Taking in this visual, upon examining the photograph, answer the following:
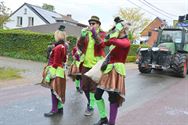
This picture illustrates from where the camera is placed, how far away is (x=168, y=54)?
15.0 m

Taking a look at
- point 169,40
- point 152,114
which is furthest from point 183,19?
point 152,114

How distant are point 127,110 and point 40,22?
154ft

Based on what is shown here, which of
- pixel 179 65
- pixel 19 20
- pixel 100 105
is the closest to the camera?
pixel 100 105

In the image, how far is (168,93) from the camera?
10695 mm

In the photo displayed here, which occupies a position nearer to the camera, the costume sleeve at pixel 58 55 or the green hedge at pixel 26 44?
the costume sleeve at pixel 58 55

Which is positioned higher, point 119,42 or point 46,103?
point 119,42

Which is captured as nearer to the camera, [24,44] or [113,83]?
[113,83]

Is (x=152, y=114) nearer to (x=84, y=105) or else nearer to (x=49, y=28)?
(x=84, y=105)

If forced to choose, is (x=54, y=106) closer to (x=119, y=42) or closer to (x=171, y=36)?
(x=119, y=42)

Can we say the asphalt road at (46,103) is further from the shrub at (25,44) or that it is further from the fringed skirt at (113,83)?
the shrub at (25,44)

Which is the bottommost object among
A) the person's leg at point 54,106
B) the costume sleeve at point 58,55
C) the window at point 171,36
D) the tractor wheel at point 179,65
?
the person's leg at point 54,106

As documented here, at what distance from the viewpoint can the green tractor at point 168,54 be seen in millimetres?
14984

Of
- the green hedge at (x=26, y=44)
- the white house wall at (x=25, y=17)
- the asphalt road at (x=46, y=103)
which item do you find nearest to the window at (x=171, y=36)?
the asphalt road at (x=46, y=103)

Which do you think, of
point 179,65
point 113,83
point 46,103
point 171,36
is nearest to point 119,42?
point 113,83
